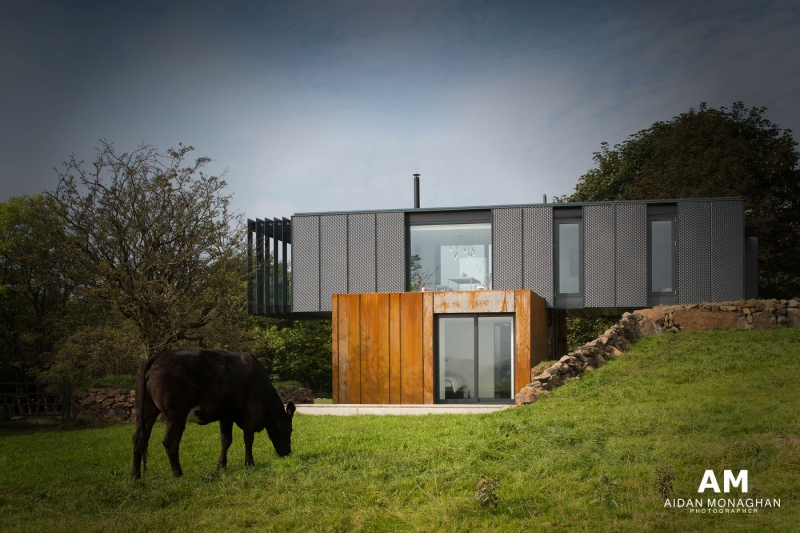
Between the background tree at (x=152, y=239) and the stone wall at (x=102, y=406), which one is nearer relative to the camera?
the background tree at (x=152, y=239)

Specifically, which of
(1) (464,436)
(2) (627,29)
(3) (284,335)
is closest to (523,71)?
(2) (627,29)

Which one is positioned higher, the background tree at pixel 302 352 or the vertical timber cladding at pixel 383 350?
the vertical timber cladding at pixel 383 350

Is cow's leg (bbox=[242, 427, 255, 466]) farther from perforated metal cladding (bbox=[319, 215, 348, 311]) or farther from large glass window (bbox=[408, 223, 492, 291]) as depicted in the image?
perforated metal cladding (bbox=[319, 215, 348, 311])

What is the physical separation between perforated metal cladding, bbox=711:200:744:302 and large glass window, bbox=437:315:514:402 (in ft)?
22.6

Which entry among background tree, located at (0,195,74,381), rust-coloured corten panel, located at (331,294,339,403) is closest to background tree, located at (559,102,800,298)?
rust-coloured corten panel, located at (331,294,339,403)

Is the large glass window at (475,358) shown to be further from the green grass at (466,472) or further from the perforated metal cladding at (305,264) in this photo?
the perforated metal cladding at (305,264)

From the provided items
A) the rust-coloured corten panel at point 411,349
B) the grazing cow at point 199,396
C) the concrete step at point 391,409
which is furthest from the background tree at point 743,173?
the grazing cow at point 199,396

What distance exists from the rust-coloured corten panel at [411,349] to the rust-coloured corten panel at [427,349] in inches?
3.1

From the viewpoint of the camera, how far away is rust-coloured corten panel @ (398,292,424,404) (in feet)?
57.2

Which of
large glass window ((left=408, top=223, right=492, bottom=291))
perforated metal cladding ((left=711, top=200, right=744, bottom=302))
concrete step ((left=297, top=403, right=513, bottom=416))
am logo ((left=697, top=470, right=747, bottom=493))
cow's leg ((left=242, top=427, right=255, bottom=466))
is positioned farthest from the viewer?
large glass window ((left=408, top=223, right=492, bottom=291))

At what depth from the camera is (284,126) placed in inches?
880

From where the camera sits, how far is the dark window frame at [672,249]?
19.9m

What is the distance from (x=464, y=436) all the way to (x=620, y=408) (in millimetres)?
3191

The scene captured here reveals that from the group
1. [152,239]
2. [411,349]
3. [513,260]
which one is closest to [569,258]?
[513,260]
